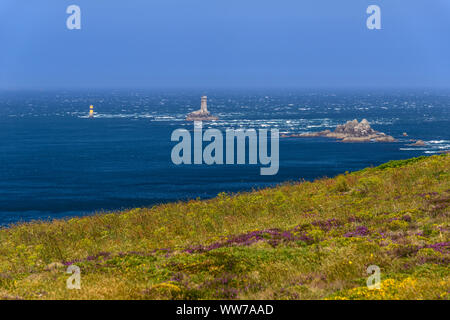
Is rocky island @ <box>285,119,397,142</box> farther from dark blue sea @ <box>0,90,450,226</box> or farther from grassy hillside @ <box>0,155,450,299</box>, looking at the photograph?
grassy hillside @ <box>0,155,450,299</box>

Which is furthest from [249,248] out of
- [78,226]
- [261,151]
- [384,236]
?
[261,151]

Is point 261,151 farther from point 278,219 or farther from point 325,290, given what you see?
point 325,290

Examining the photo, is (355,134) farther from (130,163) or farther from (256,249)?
(256,249)

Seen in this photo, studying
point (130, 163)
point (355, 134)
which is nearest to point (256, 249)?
point (130, 163)

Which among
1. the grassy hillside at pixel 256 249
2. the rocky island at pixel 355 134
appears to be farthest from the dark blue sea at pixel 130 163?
the grassy hillside at pixel 256 249

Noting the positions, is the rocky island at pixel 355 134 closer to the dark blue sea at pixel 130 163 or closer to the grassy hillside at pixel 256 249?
the dark blue sea at pixel 130 163

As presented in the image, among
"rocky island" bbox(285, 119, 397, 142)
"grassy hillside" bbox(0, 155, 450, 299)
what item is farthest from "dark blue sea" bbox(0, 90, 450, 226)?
"grassy hillside" bbox(0, 155, 450, 299)
